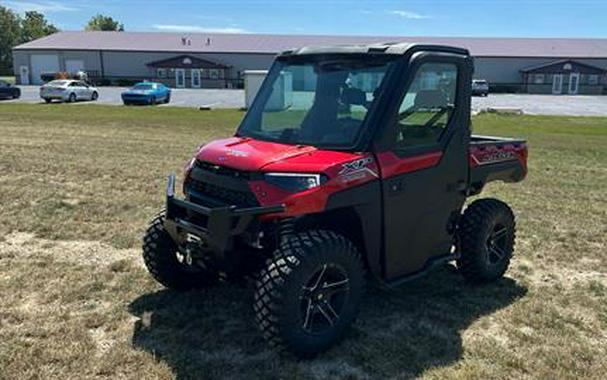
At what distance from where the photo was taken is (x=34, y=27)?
9588cm

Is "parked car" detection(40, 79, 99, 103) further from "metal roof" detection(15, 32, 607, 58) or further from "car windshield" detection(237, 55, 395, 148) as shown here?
"car windshield" detection(237, 55, 395, 148)

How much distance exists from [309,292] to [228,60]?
60.3 metres

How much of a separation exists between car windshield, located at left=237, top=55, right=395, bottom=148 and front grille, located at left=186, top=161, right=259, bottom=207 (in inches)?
21.7

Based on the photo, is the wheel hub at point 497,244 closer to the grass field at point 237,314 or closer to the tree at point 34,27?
the grass field at point 237,314

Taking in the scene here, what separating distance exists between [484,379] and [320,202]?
5.09 feet

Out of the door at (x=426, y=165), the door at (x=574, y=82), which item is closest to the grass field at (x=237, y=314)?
the door at (x=426, y=165)

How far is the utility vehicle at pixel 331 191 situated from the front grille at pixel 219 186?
0.01 m

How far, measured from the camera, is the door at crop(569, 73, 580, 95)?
59.5m

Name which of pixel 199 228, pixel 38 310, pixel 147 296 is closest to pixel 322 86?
pixel 199 228

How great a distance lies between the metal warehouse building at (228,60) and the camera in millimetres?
59875

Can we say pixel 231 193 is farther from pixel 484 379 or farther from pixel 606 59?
pixel 606 59

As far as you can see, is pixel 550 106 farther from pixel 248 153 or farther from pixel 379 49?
pixel 248 153

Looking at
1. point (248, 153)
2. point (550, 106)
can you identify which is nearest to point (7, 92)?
point (550, 106)

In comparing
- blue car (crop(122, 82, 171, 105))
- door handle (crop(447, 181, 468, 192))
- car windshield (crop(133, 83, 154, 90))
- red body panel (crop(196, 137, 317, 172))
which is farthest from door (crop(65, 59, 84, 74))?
door handle (crop(447, 181, 468, 192))
